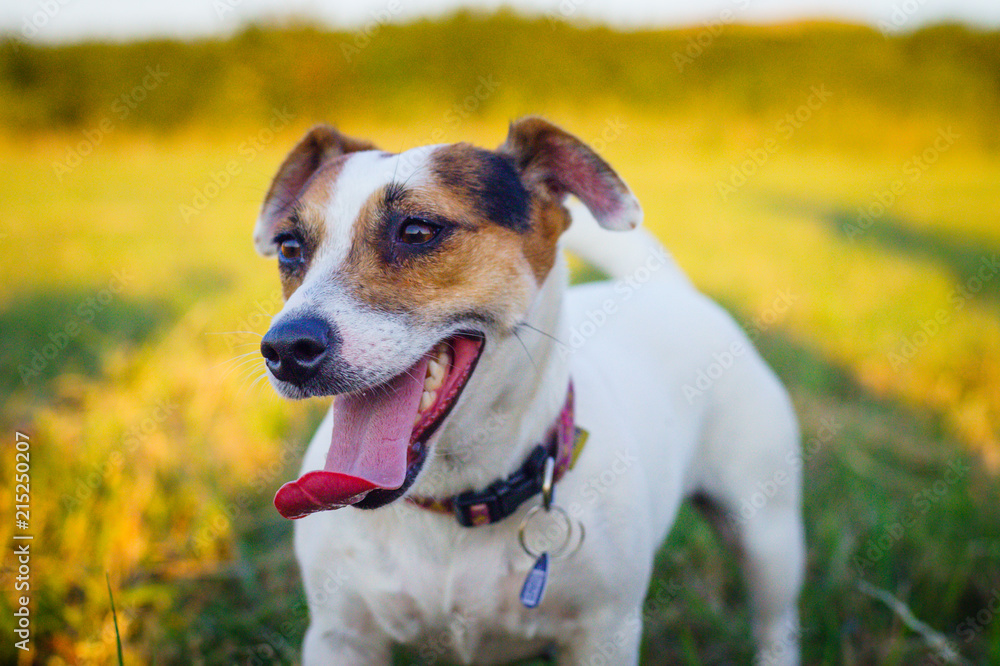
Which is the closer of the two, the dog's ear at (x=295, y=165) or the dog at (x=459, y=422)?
the dog at (x=459, y=422)

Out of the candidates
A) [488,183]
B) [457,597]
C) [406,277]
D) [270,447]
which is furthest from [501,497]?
[270,447]

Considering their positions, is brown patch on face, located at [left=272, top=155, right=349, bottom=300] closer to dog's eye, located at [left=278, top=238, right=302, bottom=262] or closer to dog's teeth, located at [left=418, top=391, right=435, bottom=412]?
dog's eye, located at [left=278, top=238, right=302, bottom=262]

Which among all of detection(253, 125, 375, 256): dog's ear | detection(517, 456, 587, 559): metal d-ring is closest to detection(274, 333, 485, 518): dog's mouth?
detection(517, 456, 587, 559): metal d-ring

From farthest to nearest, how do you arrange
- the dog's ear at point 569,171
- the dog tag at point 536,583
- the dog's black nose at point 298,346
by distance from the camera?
the dog's ear at point 569,171
the dog tag at point 536,583
the dog's black nose at point 298,346

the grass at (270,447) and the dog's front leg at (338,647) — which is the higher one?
the dog's front leg at (338,647)

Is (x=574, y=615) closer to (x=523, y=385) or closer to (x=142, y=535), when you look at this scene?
(x=523, y=385)

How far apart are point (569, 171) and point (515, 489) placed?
968 mm

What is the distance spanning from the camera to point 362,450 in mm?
1626

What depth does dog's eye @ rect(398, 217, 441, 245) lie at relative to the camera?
1.78m

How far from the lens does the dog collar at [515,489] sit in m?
1.79

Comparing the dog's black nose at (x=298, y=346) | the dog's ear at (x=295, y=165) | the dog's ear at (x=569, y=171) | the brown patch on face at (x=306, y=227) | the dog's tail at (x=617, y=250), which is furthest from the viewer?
the dog's tail at (x=617, y=250)

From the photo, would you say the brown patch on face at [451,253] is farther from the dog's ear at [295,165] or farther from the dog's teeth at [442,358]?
the dog's ear at [295,165]

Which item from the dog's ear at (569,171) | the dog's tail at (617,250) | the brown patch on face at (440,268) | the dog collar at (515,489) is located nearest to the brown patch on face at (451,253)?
the brown patch on face at (440,268)

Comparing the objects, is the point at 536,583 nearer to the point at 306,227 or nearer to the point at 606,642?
the point at 606,642
